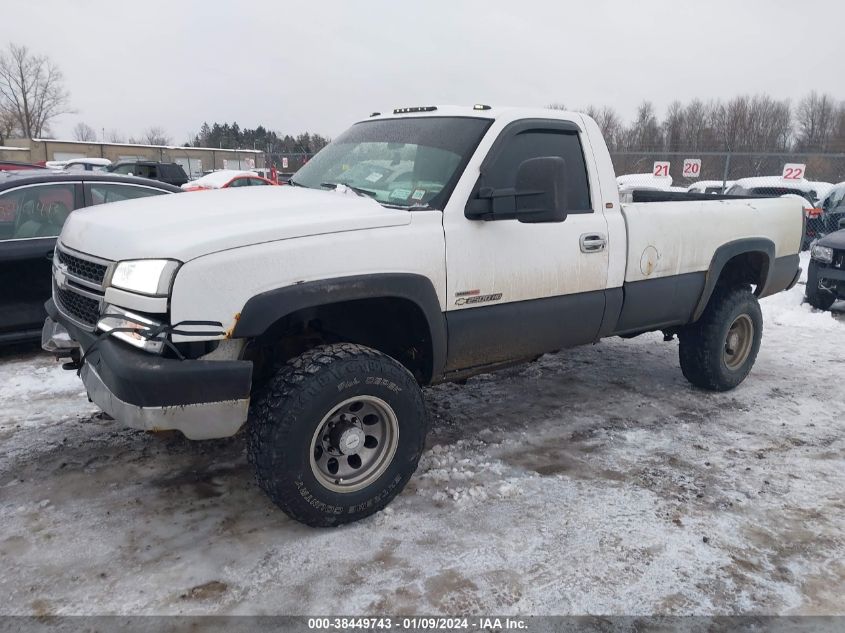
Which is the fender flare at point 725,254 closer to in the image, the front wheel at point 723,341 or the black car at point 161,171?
the front wheel at point 723,341

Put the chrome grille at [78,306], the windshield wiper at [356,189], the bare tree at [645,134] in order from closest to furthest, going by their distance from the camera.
Answer: 1. the chrome grille at [78,306]
2. the windshield wiper at [356,189]
3. the bare tree at [645,134]

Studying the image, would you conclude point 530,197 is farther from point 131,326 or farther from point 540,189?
point 131,326

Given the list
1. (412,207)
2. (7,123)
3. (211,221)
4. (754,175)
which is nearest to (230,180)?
(412,207)

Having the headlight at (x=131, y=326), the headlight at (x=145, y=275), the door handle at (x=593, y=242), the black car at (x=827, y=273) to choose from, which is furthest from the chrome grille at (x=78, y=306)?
the black car at (x=827, y=273)

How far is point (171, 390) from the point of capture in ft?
8.84

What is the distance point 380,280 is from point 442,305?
0.42m

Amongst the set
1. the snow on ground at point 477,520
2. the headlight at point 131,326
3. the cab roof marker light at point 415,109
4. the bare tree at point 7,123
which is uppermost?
the bare tree at point 7,123

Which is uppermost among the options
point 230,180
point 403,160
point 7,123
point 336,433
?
point 7,123

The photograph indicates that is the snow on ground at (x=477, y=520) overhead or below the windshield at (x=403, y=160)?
below

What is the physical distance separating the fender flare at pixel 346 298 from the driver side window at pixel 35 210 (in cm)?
358

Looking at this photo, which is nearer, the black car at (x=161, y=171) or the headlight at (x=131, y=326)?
the headlight at (x=131, y=326)

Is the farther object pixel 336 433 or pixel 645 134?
pixel 645 134

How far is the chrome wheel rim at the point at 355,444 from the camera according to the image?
318cm

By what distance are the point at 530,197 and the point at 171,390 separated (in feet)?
6.31
